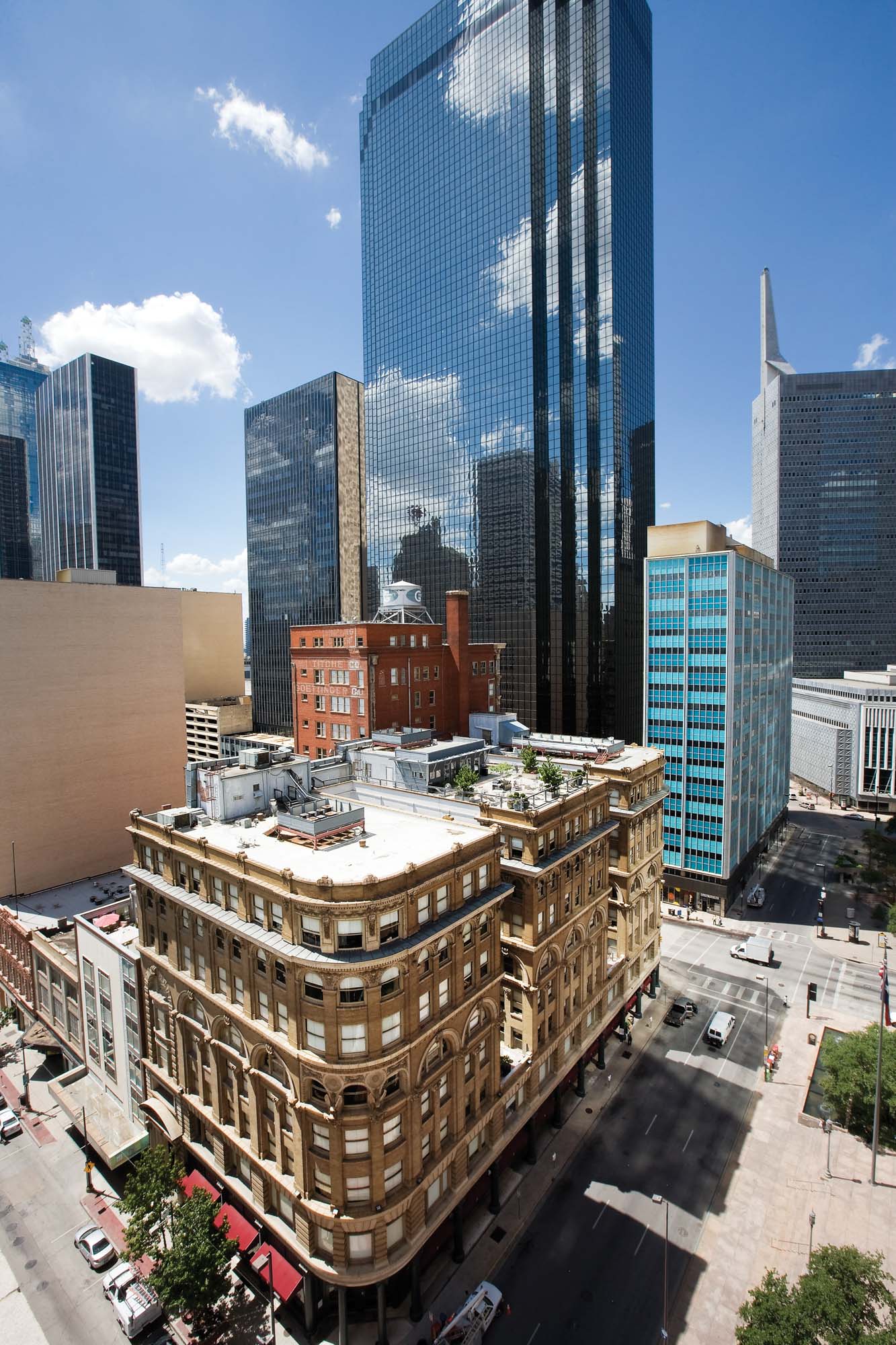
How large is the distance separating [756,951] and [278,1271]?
2611 inches

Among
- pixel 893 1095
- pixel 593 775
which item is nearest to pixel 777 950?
pixel 893 1095

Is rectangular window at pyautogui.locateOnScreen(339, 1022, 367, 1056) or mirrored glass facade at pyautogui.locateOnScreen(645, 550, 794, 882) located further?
mirrored glass facade at pyautogui.locateOnScreen(645, 550, 794, 882)

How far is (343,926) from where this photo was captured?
3106 cm

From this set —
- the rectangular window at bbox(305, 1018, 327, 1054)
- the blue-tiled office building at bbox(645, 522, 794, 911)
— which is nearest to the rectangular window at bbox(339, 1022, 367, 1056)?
the rectangular window at bbox(305, 1018, 327, 1054)

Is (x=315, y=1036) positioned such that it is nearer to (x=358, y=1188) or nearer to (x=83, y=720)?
(x=358, y=1188)

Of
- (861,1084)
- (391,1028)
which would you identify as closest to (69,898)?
(391,1028)

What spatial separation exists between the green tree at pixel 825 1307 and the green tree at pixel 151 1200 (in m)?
31.5

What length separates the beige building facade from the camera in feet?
260

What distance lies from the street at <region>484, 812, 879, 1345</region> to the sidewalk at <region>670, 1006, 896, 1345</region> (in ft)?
2.83

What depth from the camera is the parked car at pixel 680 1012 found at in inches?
2589

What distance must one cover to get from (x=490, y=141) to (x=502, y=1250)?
186 meters

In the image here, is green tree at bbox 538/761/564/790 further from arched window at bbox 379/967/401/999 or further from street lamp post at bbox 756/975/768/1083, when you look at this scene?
street lamp post at bbox 756/975/768/1083

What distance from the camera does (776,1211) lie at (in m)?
43.5

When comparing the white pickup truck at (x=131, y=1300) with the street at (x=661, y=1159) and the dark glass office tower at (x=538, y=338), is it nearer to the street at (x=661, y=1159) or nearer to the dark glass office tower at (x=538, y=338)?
the street at (x=661, y=1159)
